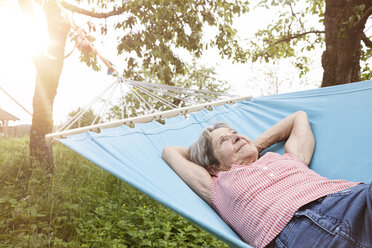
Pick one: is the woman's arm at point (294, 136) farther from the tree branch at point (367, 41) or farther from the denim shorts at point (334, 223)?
the tree branch at point (367, 41)

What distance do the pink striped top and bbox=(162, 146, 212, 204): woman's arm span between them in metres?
0.05

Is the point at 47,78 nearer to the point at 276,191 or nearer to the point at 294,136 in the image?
the point at 294,136

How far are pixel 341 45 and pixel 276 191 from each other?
2.49m

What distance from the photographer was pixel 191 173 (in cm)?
146

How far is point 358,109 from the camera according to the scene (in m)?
1.70

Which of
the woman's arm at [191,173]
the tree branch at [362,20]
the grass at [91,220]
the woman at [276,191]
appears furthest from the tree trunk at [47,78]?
the tree branch at [362,20]

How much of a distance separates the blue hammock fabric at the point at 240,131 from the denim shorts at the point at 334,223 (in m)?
0.25

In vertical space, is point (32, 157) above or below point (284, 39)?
below

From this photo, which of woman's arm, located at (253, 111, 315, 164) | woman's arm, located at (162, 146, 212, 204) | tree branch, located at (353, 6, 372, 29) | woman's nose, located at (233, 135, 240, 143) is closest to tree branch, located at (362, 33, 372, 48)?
tree branch, located at (353, 6, 372, 29)

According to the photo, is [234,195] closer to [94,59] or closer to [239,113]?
[239,113]

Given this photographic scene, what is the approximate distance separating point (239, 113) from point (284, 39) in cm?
314

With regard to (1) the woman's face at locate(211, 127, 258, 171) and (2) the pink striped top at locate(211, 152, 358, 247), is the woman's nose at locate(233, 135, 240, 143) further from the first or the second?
(2) the pink striped top at locate(211, 152, 358, 247)

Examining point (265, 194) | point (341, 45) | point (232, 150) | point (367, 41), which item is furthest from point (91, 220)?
point (367, 41)

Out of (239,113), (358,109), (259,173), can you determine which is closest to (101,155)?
(259,173)
